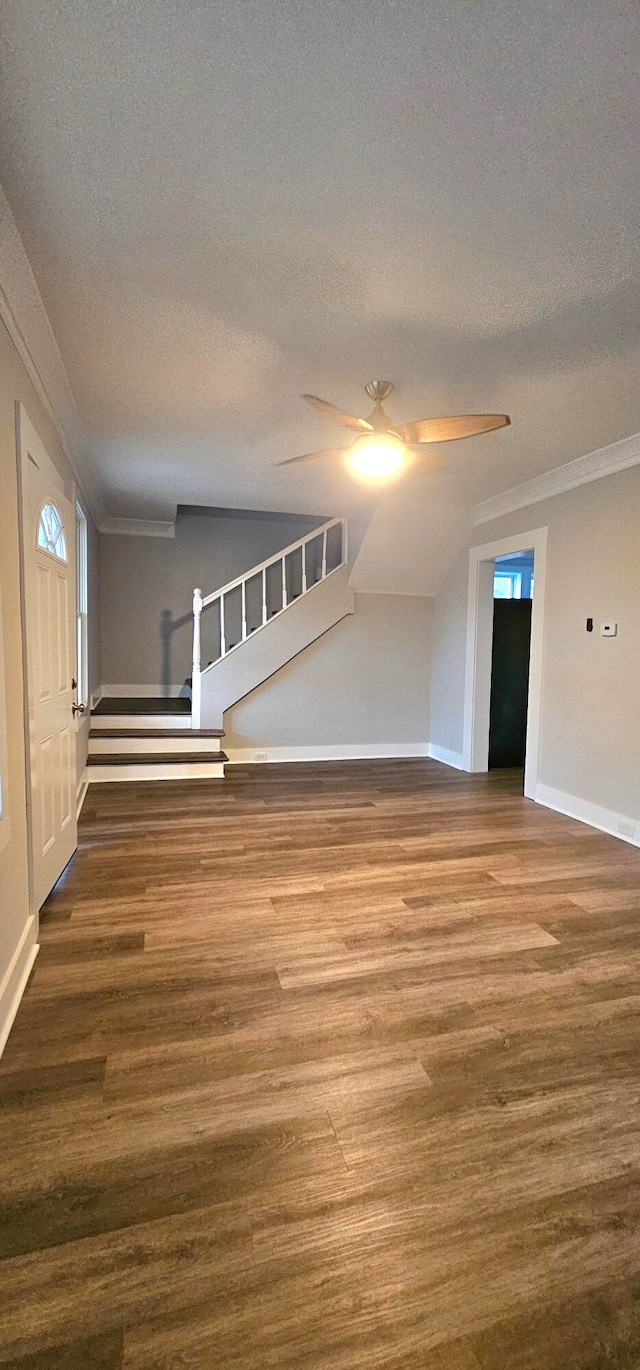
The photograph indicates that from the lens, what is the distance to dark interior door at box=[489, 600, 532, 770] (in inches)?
243

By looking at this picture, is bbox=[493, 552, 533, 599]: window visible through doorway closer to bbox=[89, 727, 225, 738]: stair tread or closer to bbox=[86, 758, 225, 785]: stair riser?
bbox=[89, 727, 225, 738]: stair tread

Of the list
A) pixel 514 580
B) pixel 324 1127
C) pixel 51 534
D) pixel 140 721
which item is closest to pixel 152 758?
pixel 140 721

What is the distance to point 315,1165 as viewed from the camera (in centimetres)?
142

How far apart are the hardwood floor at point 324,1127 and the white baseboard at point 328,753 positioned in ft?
10.1

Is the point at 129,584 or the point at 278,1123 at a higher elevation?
the point at 129,584

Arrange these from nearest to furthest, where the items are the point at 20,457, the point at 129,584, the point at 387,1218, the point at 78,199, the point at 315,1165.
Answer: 1. the point at 387,1218
2. the point at 315,1165
3. the point at 78,199
4. the point at 20,457
5. the point at 129,584

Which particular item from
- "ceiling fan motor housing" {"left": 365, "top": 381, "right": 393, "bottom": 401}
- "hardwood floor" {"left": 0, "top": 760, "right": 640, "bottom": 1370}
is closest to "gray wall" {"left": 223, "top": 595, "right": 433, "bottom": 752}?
"hardwood floor" {"left": 0, "top": 760, "right": 640, "bottom": 1370}

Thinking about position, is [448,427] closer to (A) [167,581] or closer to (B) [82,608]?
(B) [82,608]

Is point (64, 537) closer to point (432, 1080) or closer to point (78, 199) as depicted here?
point (78, 199)

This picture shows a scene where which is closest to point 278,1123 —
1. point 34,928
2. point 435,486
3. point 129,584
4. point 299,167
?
point 34,928

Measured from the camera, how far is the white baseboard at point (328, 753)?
6.18m

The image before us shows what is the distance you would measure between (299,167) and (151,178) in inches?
17.7

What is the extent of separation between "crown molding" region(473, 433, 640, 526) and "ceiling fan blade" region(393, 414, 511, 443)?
55.3 inches

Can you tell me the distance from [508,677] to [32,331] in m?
5.24
